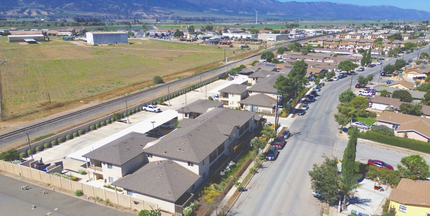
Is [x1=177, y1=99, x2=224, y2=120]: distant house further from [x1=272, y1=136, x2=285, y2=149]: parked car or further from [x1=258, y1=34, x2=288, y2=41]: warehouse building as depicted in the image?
[x1=258, y1=34, x2=288, y2=41]: warehouse building

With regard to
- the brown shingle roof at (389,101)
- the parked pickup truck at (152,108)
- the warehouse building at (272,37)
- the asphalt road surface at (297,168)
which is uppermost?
the warehouse building at (272,37)

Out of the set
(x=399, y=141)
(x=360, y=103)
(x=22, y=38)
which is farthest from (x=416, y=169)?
(x=22, y=38)

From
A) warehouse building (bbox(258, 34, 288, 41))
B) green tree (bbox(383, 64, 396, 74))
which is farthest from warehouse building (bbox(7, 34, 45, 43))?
green tree (bbox(383, 64, 396, 74))

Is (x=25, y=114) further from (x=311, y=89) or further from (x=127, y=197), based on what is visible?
(x=311, y=89)

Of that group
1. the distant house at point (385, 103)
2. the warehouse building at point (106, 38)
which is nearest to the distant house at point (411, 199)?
the distant house at point (385, 103)

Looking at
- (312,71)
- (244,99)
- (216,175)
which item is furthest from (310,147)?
(312,71)

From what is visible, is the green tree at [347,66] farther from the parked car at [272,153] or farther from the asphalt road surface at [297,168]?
the parked car at [272,153]

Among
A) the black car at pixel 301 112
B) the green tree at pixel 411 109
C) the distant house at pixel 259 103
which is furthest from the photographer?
the black car at pixel 301 112

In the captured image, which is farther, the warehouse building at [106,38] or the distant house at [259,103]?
the warehouse building at [106,38]
